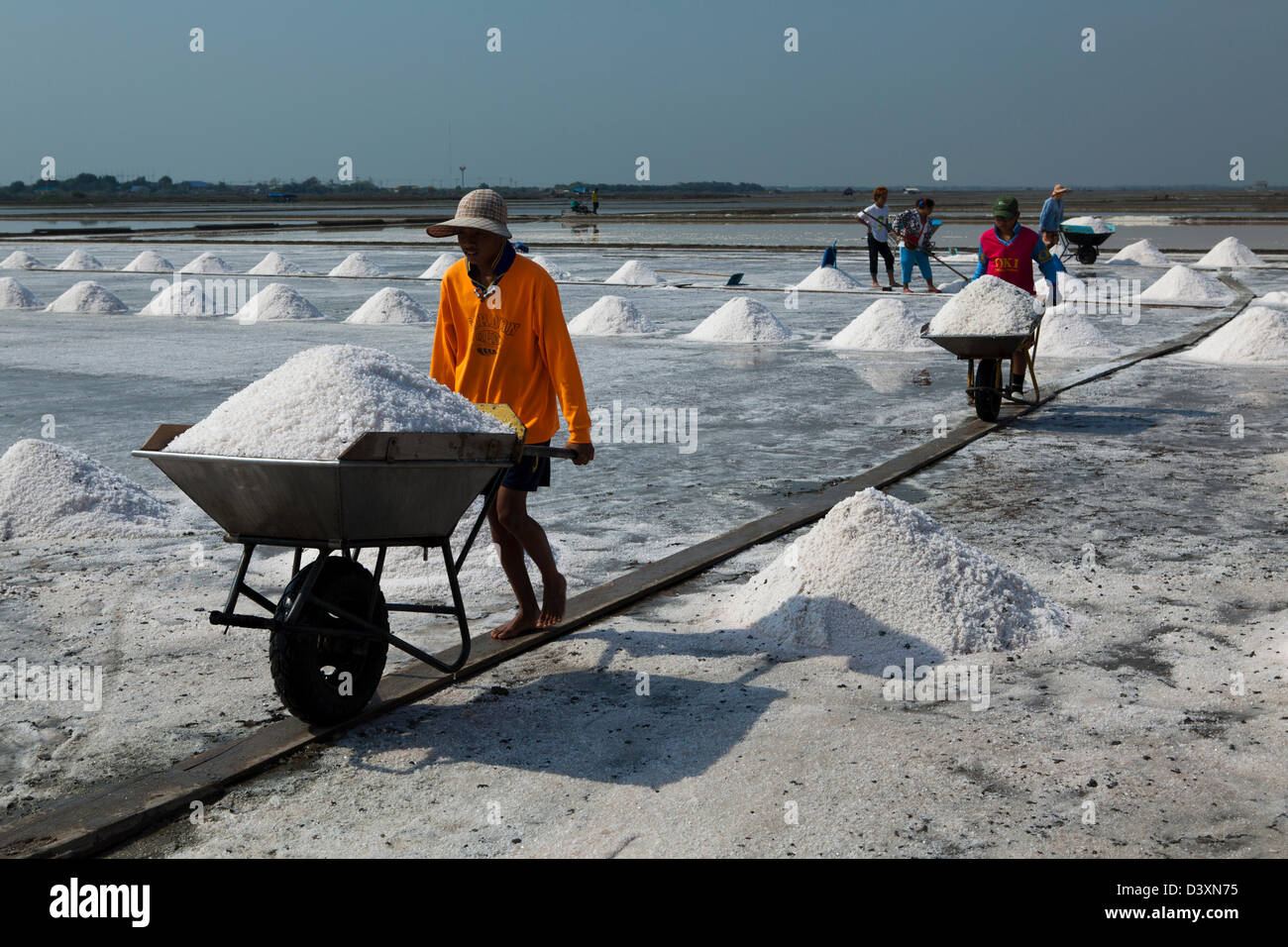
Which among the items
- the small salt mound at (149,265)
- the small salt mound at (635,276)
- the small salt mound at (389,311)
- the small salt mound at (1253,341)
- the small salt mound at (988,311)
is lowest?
the small salt mound at (1253,341)

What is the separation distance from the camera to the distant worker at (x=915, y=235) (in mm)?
17719

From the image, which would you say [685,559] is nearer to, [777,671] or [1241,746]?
[777,671]

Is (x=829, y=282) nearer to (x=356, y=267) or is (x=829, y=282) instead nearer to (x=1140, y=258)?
(x=1140, y=258)

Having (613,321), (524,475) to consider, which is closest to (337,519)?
(524,475)

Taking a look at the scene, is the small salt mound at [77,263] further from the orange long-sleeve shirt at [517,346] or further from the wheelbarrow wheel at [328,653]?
the wheelbarrow wheel at [328,653]

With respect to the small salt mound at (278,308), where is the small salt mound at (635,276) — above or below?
above

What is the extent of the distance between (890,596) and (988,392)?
4773 mm

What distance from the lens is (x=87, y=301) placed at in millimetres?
18953

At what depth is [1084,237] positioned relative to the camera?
2475 centimetres

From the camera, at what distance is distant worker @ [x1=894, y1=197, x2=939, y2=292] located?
17719mm

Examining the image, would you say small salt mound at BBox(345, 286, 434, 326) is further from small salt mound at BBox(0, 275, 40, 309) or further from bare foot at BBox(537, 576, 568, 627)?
bare foot at BBox(537, 576, 568, 627)

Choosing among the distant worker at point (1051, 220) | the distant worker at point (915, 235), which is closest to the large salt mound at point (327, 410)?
the distant worker at point (1051, 220)

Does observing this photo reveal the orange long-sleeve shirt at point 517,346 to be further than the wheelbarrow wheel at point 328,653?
Yes

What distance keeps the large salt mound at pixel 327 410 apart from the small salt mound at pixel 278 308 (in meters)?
14.0
